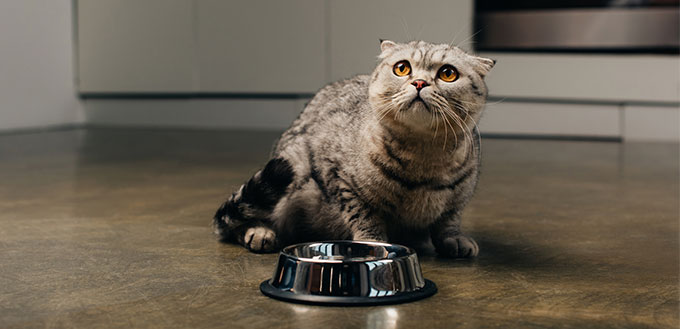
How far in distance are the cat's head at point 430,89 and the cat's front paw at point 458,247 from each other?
0.24 m

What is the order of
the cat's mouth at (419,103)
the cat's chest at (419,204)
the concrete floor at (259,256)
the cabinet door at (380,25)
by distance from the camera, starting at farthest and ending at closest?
the cabinet door at (380,25) → the cat's chest at (419,204) → the cat's mouth at (419,103) → the concrete floor at (259,256)

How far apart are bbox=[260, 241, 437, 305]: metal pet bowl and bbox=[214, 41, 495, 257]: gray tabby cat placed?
30 cm

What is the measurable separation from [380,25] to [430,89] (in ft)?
11.1

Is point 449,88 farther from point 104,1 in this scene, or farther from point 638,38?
point 104,1

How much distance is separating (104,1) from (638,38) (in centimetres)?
325

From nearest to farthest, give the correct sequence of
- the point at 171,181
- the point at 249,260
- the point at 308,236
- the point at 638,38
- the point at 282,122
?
the point at 249,260 → the point at 308,236 → the point at 171,181 → the point at 638,38 → the point at 282,122

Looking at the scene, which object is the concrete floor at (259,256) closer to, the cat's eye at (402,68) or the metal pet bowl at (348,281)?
the metal pet bowl at (348,281)

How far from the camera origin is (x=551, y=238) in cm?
208

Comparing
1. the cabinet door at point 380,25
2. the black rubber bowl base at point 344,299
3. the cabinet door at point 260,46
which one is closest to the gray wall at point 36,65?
the cabinet door at point 260,46

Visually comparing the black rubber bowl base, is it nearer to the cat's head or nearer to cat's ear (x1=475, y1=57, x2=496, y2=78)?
the cat's head

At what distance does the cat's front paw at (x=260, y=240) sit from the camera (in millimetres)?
1872

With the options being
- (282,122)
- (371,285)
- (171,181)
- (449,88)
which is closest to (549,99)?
(282,122)

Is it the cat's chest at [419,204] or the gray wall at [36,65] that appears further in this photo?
the gray wall at [36,65]

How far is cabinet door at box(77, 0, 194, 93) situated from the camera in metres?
5.39
